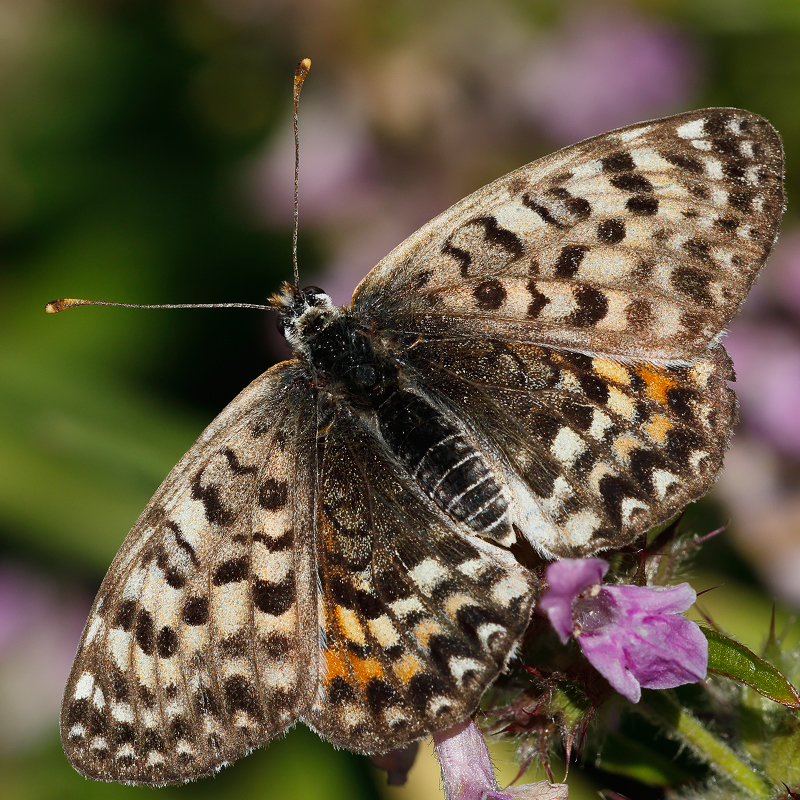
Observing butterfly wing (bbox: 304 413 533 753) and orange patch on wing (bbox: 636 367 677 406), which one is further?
orange patch on wing (bbox: 636 367 677 406)

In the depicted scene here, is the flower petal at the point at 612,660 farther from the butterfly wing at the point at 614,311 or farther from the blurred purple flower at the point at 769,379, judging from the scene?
the blurred purple flower at the point at 769,379

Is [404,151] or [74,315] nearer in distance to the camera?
[404,151]

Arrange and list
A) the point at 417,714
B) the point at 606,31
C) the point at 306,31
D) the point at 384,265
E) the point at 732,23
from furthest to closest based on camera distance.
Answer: the point at 606,31 < the point at 306,31 < the point at 732,23 < the point at 384,265 < the point at 417,714

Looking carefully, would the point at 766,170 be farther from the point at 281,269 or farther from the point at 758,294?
the point at 281,269

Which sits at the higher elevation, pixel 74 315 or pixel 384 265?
pixel 384 265

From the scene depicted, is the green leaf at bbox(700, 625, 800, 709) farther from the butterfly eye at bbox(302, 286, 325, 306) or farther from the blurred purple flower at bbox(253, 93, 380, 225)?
the blurred purple flower at bbox(253, 93, 380, 225)

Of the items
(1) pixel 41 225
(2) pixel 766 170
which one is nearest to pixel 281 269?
(1) pixel 41 225

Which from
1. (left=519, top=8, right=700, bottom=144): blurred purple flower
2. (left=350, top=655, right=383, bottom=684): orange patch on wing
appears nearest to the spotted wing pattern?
(left=350, top=655, right=383, bottom=684): orange patch on wing
